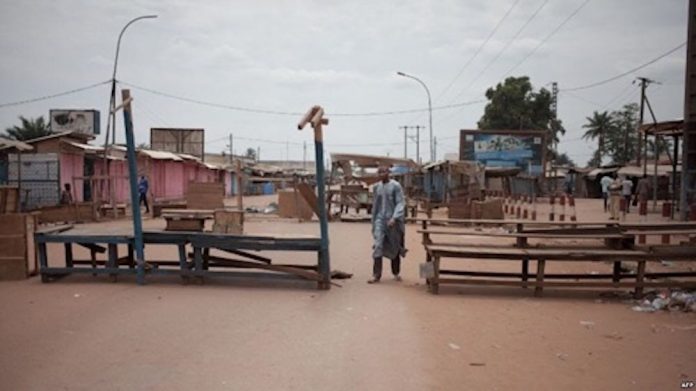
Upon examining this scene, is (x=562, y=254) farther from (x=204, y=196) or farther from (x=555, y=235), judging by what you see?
(x=204, y=196)

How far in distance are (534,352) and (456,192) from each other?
70.1 ft

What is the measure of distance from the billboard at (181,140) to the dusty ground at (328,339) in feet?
129

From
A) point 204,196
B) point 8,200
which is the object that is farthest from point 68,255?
point 204,196

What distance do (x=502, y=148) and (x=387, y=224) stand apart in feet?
118

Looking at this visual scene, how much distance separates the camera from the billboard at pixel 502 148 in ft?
136

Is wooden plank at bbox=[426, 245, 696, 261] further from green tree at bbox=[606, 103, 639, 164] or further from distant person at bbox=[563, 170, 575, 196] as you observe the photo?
green tree at bbox=[606, 103, 639, 164]

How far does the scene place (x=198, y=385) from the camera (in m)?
3.80

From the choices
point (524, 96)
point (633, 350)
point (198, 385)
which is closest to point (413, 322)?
point (633, 350)

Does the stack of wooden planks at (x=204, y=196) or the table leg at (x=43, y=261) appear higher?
the stack of wooden planks at (x=204, y=196)

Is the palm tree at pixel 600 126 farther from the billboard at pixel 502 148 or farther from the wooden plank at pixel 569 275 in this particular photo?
the wooden plank at pixel 569 275

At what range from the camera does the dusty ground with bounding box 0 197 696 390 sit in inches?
156

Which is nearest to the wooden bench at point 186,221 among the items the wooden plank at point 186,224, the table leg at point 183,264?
the wooden plank at point 186,224

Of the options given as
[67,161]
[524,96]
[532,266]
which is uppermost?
[524,96]

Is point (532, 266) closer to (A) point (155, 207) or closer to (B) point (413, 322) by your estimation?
(B) point (413, 322)
